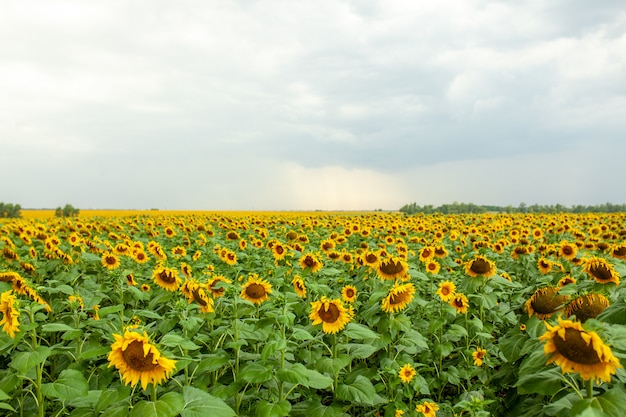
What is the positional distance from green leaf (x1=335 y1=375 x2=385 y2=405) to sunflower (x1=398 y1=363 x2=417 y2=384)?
1.32 ft

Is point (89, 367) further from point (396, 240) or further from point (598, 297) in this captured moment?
point (396, 240)

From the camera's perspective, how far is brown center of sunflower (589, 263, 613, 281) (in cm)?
408

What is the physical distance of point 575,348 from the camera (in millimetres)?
2326

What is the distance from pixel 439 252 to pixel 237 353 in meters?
5.64

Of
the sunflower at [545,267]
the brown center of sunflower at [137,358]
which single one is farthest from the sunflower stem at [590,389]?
the sunflower at [545,267]

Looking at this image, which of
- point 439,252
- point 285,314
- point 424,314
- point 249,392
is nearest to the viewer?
point 285,314

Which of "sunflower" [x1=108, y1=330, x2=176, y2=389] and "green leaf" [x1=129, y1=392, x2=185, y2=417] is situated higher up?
"sunflower" [x1=108, y1=330, x2=176, y2=389]

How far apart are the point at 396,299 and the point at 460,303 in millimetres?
1774

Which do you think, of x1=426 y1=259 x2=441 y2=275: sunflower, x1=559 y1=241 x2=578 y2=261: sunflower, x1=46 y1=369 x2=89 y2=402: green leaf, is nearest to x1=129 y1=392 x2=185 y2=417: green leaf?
x1=46 y1=369 x2=89 y2=402: green leaf

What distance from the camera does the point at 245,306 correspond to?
4418mm

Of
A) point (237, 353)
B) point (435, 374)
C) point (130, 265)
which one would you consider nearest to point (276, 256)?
point (130, 265)

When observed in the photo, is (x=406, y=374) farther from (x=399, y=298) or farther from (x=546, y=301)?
(x=546, y=301)

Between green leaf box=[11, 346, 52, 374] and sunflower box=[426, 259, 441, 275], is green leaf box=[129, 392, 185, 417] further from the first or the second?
sunflower box=[426, 259, 441, 275]

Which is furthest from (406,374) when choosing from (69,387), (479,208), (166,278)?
(479,208)
